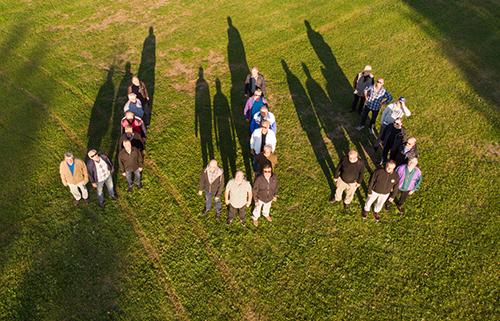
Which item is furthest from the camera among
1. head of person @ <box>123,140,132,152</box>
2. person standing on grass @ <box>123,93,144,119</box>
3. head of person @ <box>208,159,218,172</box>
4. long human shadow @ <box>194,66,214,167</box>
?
long human shadow @ <box>194,66,214,167</box>

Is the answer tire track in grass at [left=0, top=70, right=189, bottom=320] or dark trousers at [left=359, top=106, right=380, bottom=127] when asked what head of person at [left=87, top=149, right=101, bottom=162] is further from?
dark trousers at [left=359, top=106, right=380, bottom=127]

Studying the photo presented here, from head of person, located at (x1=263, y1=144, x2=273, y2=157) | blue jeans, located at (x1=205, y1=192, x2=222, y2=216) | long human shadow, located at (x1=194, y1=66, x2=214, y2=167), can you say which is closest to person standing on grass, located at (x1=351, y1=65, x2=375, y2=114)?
head of person, located at (x1=263, y1=144, x2=273, y2=157)

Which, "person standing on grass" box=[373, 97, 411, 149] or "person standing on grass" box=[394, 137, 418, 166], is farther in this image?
"person standing on grass" box=[373, 97, 411, 149]

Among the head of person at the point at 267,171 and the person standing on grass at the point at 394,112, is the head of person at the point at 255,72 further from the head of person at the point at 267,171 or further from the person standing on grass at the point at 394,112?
the head of person at the point at 267,171

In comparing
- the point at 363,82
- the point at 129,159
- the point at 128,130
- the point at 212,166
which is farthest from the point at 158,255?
the point at 363,82

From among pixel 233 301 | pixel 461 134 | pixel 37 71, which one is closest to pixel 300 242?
pixel 233 301

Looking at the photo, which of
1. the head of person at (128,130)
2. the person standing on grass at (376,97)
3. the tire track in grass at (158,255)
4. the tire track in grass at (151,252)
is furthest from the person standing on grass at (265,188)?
the person standing on grass at (376,97)

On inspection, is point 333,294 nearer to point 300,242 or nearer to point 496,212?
point 300,242
